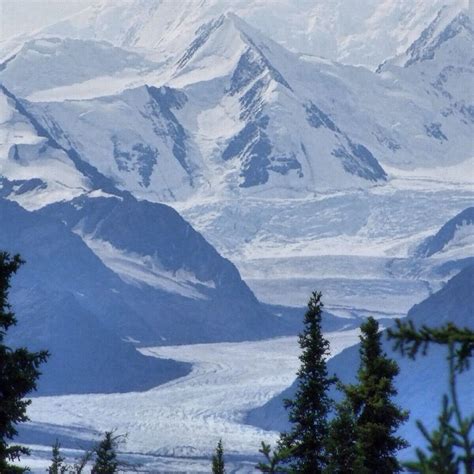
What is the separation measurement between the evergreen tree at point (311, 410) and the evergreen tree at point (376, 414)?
1.36 m

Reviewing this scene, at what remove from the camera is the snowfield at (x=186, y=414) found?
381 ft

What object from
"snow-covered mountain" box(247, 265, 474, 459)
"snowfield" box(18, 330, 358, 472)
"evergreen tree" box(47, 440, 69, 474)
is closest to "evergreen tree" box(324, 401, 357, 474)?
"evergreen tree" box(47, 440, 69, 474)

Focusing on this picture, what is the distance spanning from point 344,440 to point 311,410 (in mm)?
1822

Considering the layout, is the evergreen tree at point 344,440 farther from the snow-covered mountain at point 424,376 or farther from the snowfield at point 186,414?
the snowfield at point 186,414

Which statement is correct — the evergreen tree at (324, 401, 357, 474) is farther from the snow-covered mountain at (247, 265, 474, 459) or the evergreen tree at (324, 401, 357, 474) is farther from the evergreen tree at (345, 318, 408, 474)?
the snow-covered mountain at (247, 265, 474, 459)

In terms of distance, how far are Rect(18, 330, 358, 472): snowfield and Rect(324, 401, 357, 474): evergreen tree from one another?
78.2 m

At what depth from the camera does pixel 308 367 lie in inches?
910

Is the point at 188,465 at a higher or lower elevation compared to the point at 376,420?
higher

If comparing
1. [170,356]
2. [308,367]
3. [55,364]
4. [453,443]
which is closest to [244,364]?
[170,356]

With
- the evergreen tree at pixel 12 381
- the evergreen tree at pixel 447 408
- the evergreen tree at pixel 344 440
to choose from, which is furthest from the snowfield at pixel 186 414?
the evergreen tree at pixel 447 408

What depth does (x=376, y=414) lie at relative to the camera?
2066 centimetres

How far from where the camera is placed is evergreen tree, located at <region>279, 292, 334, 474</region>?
2239cm

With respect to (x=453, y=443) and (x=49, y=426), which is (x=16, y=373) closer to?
(x=453, y=443)

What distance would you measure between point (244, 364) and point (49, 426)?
100 feet
